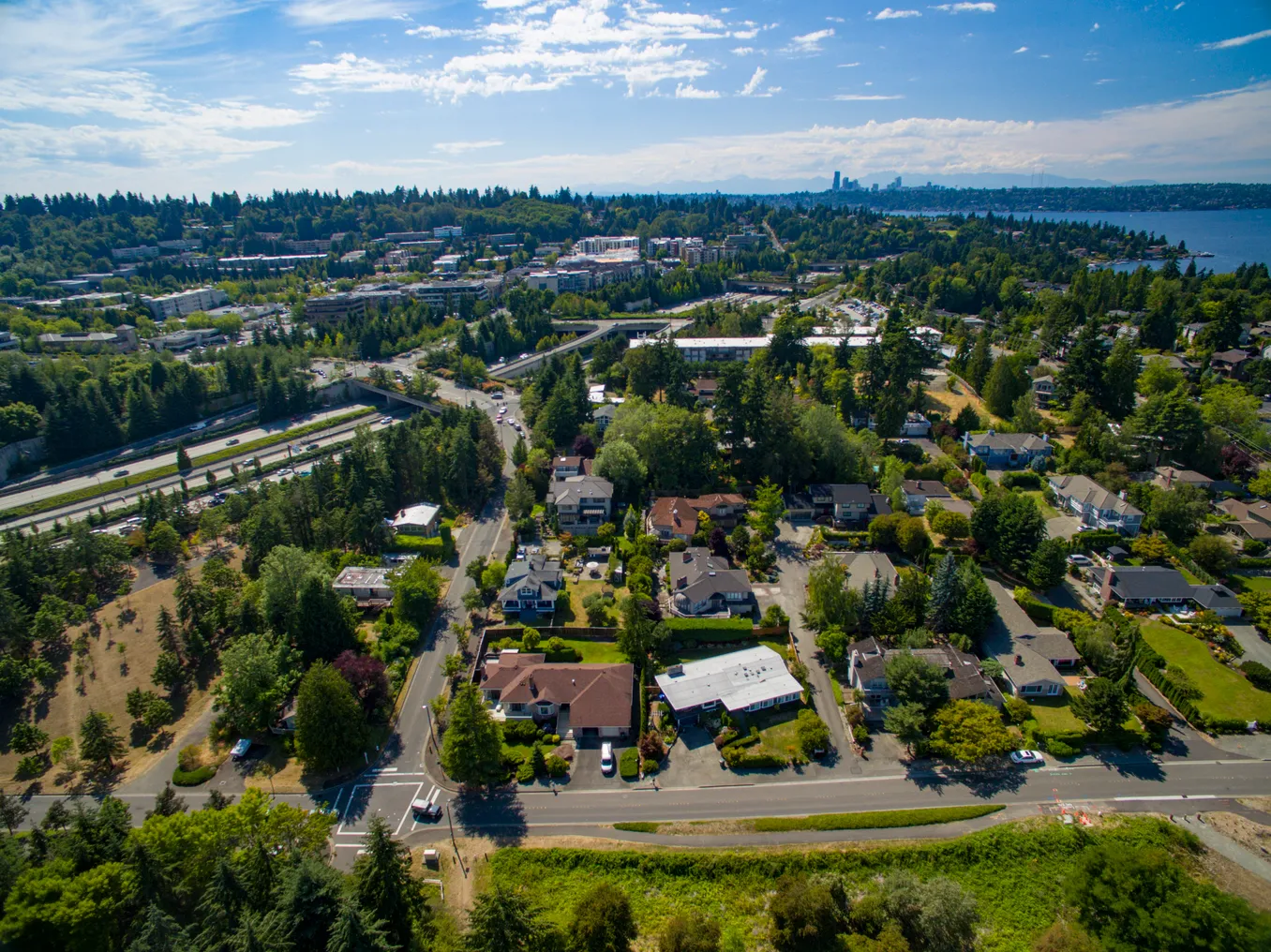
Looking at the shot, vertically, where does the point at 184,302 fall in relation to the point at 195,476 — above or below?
above

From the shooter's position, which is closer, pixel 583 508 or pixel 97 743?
pixel 97 743

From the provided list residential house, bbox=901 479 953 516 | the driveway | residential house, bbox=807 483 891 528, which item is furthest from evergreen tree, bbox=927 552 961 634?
the driveway

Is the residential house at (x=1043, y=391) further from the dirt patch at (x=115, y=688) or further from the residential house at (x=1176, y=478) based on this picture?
the dirt patch at (x=115, y=688)

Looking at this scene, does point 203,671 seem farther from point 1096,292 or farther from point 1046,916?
point 1096,292

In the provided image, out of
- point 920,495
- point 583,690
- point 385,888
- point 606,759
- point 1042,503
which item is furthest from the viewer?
point 1042,503

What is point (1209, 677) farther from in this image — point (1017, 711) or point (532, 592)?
point (532, 592)

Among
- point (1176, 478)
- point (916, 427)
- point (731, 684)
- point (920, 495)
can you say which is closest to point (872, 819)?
point (731, 684)
